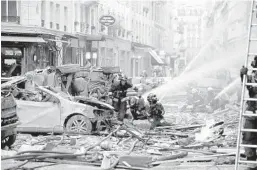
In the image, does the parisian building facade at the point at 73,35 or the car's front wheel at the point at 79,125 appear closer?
the car's front wheel at the point at 79,125

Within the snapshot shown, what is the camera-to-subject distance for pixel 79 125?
13.9 metres

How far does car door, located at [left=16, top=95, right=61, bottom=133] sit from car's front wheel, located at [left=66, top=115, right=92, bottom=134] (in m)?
0.32

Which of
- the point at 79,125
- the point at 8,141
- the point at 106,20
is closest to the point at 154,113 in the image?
the point at 79,125

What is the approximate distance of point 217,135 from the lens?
536 inches

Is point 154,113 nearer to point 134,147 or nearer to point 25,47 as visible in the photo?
point 134,147

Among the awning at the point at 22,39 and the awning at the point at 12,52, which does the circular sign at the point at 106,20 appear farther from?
the awning at the point at 12,52

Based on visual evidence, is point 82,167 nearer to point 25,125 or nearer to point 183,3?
point 25,125

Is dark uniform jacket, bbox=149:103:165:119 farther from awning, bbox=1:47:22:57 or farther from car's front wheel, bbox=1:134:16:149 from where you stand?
awning, bbox=1:47:22:57

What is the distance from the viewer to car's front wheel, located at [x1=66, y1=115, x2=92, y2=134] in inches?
544

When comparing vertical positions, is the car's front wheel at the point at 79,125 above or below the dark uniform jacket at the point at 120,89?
below

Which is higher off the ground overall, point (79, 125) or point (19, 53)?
point (19, 53)

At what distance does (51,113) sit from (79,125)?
84 centimetres

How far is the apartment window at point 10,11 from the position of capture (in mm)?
26922

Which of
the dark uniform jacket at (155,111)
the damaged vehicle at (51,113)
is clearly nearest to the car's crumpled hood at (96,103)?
the damaged vehicle at (51,113)
